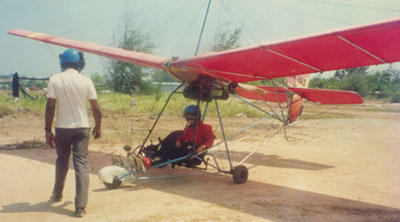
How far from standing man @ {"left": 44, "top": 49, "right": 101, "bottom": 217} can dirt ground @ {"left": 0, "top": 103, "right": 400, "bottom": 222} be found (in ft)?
1.61

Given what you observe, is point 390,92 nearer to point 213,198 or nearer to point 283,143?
point 283,143

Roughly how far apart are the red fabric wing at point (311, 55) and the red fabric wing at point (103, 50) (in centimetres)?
65

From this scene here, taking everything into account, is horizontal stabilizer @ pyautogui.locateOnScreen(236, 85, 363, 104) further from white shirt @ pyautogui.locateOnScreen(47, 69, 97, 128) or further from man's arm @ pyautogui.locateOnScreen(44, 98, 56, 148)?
man's arm @ pyautogui.locateOnScreen(44, 98, 56, 148)

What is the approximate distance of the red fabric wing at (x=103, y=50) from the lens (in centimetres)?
637

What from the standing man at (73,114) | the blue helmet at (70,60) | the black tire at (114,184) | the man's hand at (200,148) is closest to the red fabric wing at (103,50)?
the man's hand at (200,148)

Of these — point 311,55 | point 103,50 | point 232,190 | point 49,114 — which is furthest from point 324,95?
point 49,114

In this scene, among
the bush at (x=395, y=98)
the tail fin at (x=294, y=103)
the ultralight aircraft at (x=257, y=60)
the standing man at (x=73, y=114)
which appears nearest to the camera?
the standing man at (x=73, y=114)

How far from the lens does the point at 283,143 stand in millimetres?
11312

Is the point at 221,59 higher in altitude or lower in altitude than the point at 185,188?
higher

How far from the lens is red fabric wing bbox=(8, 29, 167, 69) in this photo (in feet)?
20.9

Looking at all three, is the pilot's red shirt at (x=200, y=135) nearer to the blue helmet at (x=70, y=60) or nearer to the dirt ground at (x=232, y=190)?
the dirt ground at (x=232, y=190)

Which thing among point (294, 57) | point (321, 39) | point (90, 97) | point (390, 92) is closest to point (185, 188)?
point (90, 97)

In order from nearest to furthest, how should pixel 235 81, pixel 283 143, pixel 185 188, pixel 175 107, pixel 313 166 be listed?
pixel 185 188 → pixel 235 81 → pixel 313 166 → pixel 283 143 → pixel 175 107

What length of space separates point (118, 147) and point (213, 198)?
4.86 meters
